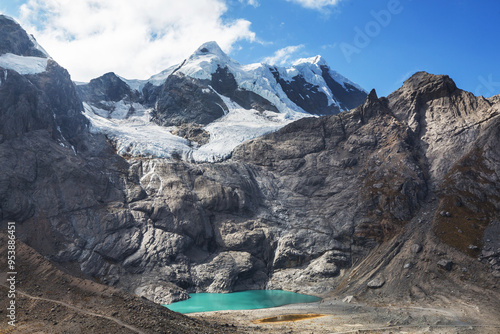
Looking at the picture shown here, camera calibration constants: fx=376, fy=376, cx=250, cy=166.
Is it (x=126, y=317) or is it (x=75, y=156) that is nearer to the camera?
(x=126, y=317)

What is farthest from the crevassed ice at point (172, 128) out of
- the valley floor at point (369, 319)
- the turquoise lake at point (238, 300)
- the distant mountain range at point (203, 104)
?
the valley floor at point (369, 319)

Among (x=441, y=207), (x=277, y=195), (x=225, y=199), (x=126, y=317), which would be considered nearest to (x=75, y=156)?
(x=225, y=199)

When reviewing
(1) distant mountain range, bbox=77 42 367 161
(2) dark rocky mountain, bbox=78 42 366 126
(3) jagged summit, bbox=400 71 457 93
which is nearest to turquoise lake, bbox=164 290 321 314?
(1) distant mountain range, bbox=77 42 367 161

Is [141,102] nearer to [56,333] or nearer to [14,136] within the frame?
[14,136]

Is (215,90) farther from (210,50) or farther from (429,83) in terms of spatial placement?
(429,83)

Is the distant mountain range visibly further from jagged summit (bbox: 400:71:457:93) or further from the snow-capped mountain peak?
jagged summit (bbox: 400:71:457:93)

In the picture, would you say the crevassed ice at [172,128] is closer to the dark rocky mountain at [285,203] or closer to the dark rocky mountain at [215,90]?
the dark rocky mountain at [215,90]
